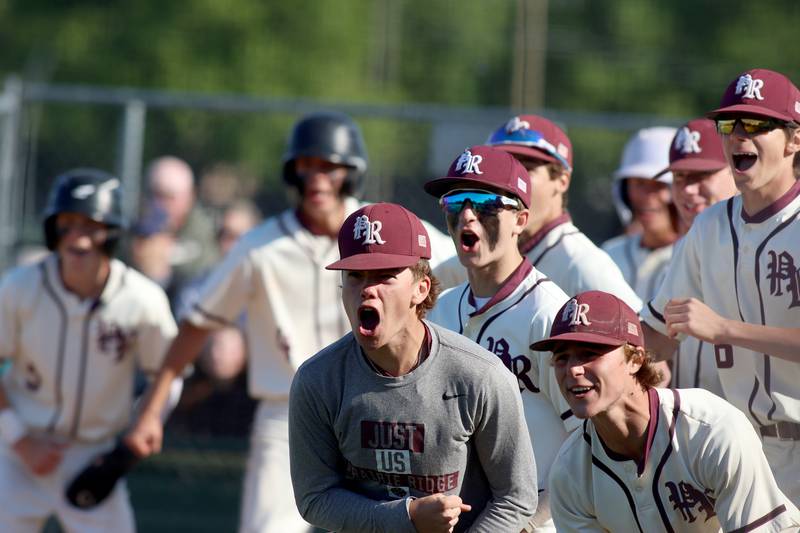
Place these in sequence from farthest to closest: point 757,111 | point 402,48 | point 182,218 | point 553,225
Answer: point 402,48 → point 182,218 → point 553,225 → point 757,111

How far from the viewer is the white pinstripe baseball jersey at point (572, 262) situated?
17.3ft

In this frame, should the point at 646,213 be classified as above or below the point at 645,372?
above

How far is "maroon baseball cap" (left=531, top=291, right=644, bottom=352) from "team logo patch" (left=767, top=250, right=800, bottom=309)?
2.72 feet

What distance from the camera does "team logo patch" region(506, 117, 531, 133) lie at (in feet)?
19.0

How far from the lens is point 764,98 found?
4949mm

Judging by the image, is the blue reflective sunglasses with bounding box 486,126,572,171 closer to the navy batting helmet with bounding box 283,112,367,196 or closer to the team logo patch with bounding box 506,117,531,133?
the team logo patch with bounding box 506,117,531,133

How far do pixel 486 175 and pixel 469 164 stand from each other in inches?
3.4

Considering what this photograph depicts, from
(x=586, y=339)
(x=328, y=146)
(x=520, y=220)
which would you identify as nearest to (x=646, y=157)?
(x=328, y=146)

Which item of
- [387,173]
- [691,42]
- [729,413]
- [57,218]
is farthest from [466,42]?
[729,413]

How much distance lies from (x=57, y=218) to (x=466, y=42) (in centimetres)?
2052

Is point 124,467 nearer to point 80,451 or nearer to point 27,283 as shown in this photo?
point 80,451

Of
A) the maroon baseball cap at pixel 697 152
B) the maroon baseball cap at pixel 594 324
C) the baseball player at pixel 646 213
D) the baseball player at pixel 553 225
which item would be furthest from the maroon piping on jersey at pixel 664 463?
the baseball player at pixel 646 213

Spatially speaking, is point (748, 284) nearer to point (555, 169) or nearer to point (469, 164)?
point (555, 169)

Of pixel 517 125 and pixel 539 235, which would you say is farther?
pixel 517 125
